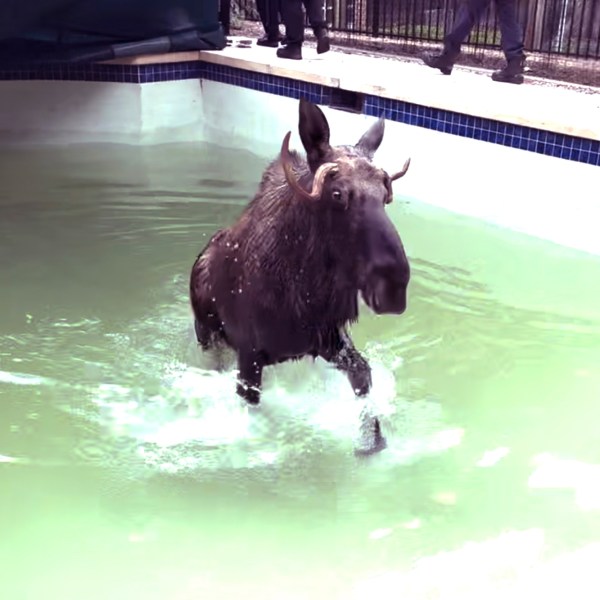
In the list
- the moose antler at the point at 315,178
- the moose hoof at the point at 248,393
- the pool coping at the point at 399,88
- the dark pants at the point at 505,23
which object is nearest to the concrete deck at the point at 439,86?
the pool coping at the point at 399,88

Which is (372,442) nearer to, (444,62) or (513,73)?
(513,73)

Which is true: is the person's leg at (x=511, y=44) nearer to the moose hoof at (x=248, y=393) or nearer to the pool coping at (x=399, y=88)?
the pool coping at (x=399, y=88)

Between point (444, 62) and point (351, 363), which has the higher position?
point (444, 62)

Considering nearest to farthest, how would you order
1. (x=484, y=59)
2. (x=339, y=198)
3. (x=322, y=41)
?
(x=339, y=198) → (x=322, y=41) → (x=484, y=59)

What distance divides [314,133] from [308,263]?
19.4 inches

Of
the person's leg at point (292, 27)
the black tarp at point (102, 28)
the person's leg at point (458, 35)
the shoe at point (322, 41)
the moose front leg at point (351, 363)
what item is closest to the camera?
the moose front leg at point (351, 363)

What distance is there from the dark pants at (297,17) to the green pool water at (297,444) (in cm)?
372

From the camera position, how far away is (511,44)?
847cm

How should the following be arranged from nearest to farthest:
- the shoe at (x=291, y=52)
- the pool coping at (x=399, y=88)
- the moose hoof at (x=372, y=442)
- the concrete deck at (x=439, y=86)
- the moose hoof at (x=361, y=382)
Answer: the moose hoof at (x=361, y=382), the moose hoof at (x=372, y=442), the pool coping at (x=399, y=88), the concrete deck at (x=439, y=86), the shoe at (x=291, y=52)

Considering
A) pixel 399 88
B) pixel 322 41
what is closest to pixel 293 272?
pixel 399 88

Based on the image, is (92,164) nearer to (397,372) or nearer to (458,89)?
(458,89)

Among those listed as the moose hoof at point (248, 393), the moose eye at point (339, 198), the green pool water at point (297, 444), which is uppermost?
the moose eye at point (339, 198)

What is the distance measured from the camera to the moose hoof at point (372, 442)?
12.6 feet

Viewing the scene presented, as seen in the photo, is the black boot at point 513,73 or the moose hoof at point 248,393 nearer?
the moose hoof at point 248,393
